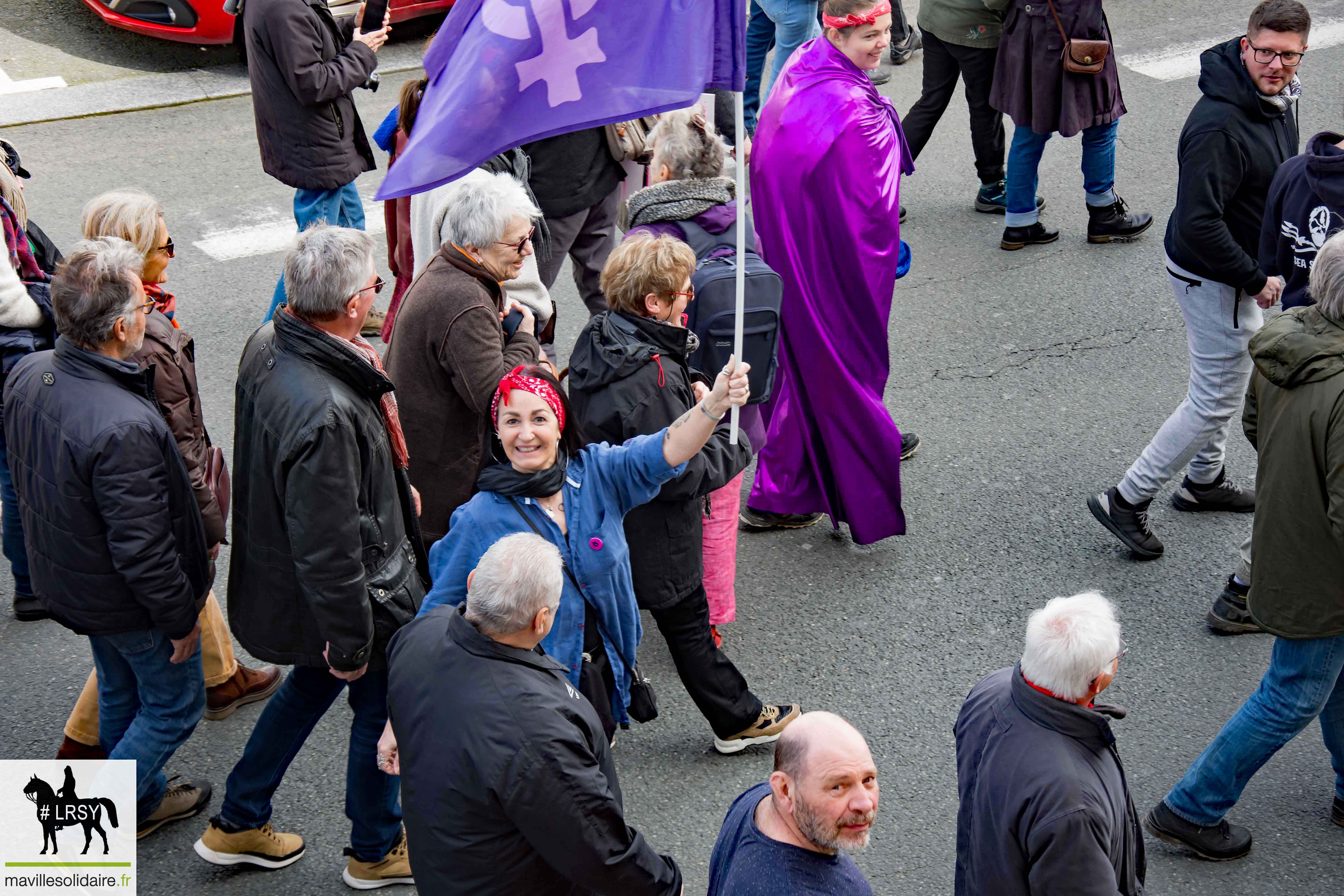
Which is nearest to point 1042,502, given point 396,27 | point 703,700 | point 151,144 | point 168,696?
point 703,700

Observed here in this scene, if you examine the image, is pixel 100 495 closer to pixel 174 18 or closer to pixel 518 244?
pixel 518 244

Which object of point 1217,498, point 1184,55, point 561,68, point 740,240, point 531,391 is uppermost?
point 561,68

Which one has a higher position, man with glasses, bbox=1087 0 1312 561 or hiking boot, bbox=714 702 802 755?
man with glasses, bbox=1087 0 1312 561

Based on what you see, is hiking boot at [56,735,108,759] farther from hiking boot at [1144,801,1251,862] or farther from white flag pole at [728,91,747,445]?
hiking boot at [1144,801,1251,862]

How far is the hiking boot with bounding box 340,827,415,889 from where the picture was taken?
386 cm

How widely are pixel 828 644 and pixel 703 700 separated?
76 cm

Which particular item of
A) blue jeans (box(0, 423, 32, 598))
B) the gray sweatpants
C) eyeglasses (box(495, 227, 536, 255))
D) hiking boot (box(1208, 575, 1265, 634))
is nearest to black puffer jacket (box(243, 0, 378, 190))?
blue jeans (box(0, 423, 32, 598))

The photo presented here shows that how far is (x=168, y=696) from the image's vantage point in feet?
12.7

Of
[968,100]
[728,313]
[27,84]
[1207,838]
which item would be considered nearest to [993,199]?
[968,100]

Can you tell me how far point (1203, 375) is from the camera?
5086 millimetres

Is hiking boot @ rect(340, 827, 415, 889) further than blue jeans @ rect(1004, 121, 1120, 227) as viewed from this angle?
No

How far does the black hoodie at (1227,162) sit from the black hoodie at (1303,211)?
0.48 feet

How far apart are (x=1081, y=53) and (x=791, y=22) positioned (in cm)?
192

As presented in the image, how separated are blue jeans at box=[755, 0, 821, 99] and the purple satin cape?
318 centimetres
